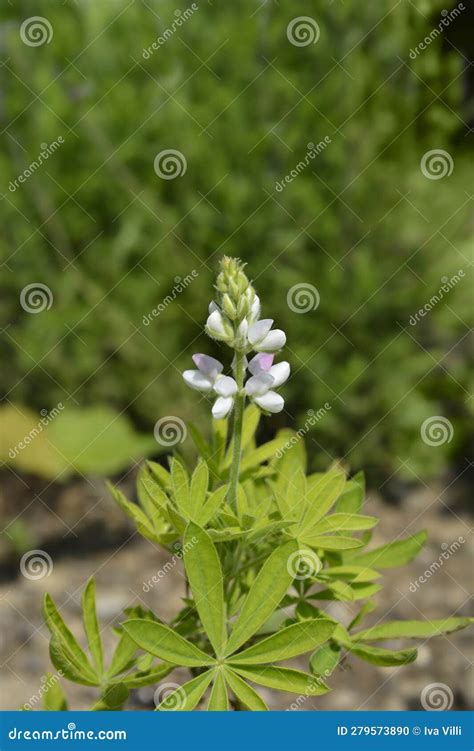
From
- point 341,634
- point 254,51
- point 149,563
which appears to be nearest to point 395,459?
point 149,563

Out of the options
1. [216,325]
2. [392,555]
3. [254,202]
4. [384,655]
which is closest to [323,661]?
[384,655]

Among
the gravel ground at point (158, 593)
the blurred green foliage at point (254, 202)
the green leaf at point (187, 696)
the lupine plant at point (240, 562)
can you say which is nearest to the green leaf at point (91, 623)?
the lupine plant at point (240, 562)

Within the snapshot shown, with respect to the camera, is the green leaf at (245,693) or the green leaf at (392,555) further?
the green leaf at (392,555)

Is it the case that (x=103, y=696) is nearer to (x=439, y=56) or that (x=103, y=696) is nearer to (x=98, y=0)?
(x=439, y=56)

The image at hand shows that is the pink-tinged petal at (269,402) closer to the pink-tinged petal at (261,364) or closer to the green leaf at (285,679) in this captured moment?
the pink-tinged petal at (261,364)

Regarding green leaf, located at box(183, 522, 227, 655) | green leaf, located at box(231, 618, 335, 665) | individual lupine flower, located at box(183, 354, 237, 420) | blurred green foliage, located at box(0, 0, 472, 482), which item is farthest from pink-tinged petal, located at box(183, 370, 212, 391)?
blurred green foliage, located at box(0, 0, 472, 482)

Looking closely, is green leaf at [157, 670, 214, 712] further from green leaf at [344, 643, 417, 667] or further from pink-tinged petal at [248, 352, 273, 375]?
pink-tinged petal at [248, 352, 273, 375]

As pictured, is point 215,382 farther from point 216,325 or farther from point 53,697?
point 53,697
